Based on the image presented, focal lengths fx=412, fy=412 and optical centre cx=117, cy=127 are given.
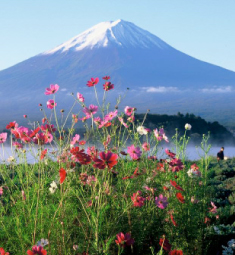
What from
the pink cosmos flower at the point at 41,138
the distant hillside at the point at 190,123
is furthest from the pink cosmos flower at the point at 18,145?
the distant hillside at the point at 190,123

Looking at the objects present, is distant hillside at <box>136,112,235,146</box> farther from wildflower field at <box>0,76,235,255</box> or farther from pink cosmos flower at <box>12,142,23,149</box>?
pink cosmos flower at <box>12,142,23,149</box>

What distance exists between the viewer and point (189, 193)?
4.95 metres

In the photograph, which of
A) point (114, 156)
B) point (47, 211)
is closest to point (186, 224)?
point (47, 211)

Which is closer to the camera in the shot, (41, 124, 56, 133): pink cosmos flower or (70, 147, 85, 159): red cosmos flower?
(70, 147, 85, 159): red cosmos flower

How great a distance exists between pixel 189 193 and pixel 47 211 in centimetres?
193

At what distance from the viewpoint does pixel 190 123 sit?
31.0 m

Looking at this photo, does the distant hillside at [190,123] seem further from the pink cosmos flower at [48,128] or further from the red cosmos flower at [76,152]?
the red cosmos flower at [76,152]

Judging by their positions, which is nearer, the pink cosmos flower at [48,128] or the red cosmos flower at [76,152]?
the red cosmos flower at [76,152]

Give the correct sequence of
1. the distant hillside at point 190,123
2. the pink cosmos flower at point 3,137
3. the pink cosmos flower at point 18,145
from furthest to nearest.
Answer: the distant hillside at point 190,123, the pink cosmos flower at point 18,145, the pink cosmos flower at point 3,137

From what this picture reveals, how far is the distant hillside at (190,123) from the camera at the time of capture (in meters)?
29.8

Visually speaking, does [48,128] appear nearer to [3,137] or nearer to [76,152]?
[3,137]

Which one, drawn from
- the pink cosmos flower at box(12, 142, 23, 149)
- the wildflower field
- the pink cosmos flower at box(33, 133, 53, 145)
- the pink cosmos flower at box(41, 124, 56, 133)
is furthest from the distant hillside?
the pink cosmos flower at box(33, 133, 53, 145)

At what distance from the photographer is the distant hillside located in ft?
97.9

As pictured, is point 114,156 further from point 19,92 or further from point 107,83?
point 19,92
